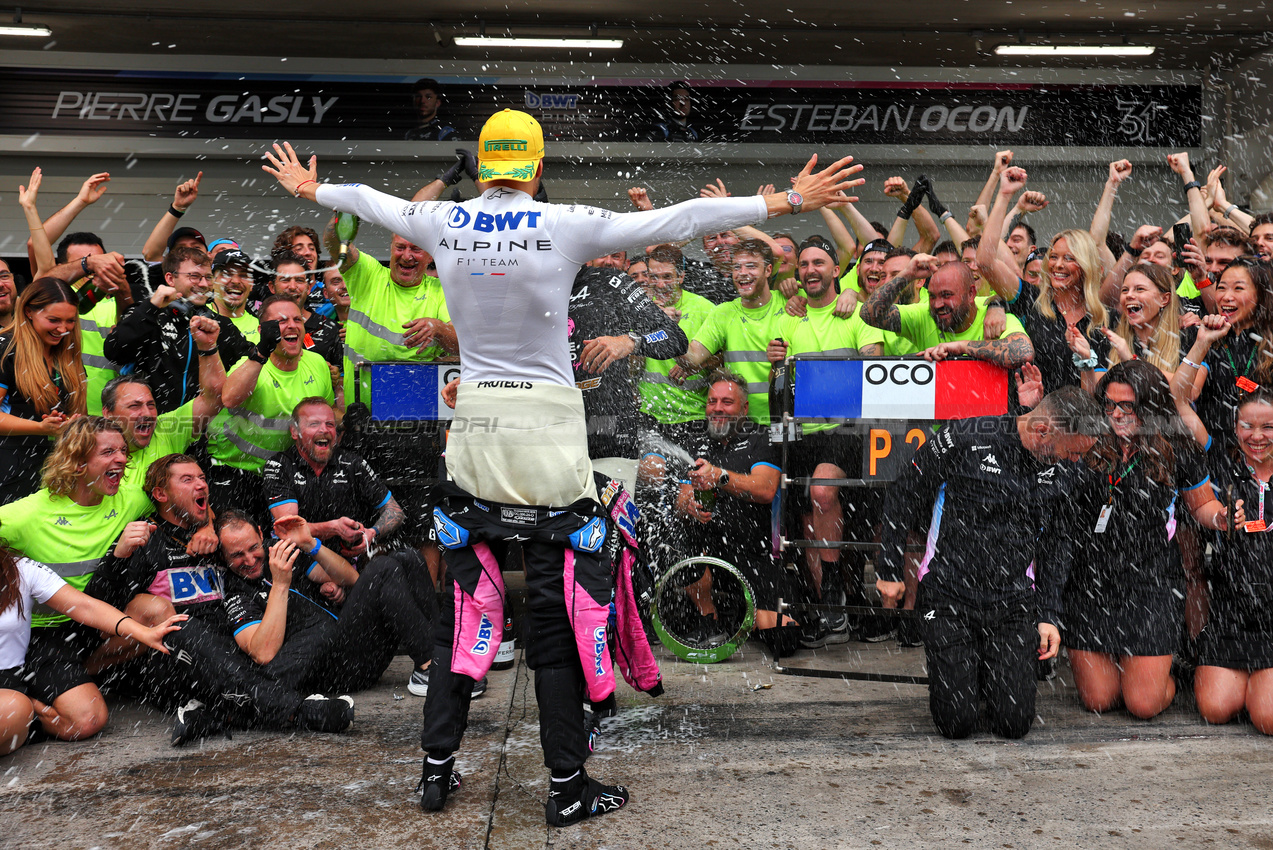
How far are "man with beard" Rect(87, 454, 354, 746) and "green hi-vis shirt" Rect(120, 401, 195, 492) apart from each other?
0.53ft

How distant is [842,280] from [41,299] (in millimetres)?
4991

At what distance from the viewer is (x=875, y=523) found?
546cm

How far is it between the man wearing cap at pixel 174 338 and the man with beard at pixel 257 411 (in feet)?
0.58

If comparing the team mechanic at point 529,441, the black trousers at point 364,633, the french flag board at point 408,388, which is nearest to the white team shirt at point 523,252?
the team mechanic at point 529,441

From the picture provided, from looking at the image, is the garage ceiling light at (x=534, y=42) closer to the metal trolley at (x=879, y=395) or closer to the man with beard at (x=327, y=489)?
the man with beard at (x=327, y=489)

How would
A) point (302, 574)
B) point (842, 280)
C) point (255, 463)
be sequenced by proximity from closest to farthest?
point (302, 574)
point (255, 463)
point (842, 280)

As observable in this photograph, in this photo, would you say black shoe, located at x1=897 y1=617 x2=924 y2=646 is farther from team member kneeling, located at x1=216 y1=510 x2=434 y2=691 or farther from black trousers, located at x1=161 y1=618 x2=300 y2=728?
black trousers, located at x1=161 y1=618 x2=300 y2=728

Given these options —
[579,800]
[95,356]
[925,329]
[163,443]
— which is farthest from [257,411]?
[925,329]

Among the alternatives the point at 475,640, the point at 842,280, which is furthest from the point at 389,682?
the point at 842,280

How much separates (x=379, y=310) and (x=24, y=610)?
2.49 metres

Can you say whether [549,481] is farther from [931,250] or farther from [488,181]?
[931,250]

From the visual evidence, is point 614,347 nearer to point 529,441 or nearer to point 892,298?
point 529,441

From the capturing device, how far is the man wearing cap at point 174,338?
5059 mm

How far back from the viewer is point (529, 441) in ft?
10.9
